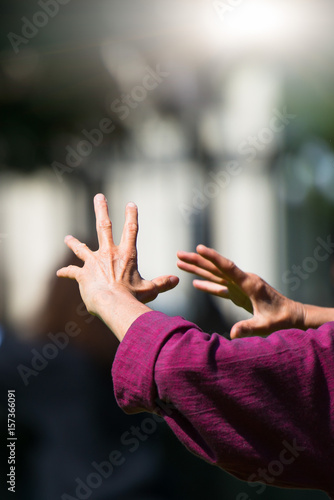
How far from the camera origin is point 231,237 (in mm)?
2170

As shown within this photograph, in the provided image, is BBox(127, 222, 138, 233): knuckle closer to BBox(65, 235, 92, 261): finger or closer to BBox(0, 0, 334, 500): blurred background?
BBox(65, 235, 92, 261): finger

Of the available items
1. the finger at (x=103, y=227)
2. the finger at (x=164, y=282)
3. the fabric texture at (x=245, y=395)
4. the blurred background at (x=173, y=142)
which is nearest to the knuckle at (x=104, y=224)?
the finger at (x=103, y=227)

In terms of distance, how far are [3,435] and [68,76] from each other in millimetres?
1499

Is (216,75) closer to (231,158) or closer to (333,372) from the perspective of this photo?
(231,158)

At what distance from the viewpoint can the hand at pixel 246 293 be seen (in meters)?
0.81

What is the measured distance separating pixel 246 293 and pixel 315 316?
166 millimetres

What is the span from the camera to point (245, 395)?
0.67 m

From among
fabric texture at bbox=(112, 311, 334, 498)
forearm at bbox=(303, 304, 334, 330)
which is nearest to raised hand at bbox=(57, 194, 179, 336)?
fabric texture at bbox=(112, 311, 334, 498)

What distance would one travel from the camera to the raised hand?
79cm

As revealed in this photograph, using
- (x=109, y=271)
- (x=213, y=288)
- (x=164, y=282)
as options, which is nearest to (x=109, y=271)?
(x=109, y=271)

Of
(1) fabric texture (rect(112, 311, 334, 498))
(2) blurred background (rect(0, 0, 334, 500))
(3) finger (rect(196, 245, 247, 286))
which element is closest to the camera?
(1) fabric texture (rect(112, 311, 334, 498))

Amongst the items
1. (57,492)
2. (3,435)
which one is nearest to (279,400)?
(57,492)

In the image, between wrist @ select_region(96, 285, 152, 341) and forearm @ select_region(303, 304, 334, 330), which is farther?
forearm @ select_region(303, 304, 334, 330)

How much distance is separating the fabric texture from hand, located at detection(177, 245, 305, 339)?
0.38 feet
